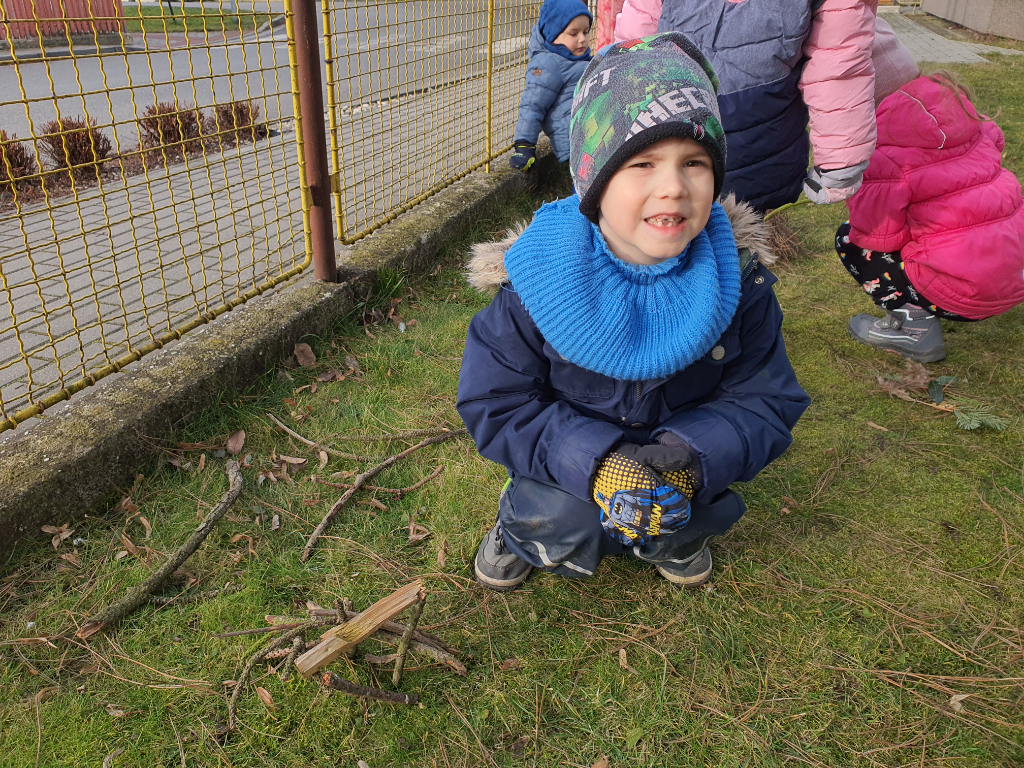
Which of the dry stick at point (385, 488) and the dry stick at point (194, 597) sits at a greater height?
the dry stick at point (385, 488)

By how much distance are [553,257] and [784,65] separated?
5.50 feet

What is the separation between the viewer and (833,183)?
2990 millimetres

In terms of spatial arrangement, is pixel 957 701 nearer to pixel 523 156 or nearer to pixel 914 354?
pixel 914 354

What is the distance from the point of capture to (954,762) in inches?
71.7

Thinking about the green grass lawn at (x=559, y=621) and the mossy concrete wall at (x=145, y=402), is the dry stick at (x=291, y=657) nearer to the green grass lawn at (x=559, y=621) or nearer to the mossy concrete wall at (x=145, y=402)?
the green grass lawn at (x=559, y=621)

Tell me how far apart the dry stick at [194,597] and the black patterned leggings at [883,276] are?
3.11 metres

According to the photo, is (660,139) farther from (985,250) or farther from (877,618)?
(985,250)

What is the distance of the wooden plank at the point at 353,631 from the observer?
6.02ft

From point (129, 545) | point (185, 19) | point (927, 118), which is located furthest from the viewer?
point (927, 118)

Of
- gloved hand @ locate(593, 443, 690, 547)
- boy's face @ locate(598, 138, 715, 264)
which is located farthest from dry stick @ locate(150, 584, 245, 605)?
boy's face @ locate(598, 138, 715, 264)

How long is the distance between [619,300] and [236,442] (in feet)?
5.63

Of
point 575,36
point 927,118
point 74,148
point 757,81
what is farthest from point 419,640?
point 74,148

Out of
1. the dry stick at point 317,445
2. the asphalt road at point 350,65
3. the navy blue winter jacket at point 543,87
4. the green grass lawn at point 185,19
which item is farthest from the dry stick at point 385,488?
the navy blue winter jacket at point 543,87

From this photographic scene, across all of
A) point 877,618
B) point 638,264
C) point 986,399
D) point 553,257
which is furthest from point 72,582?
point 986,399
